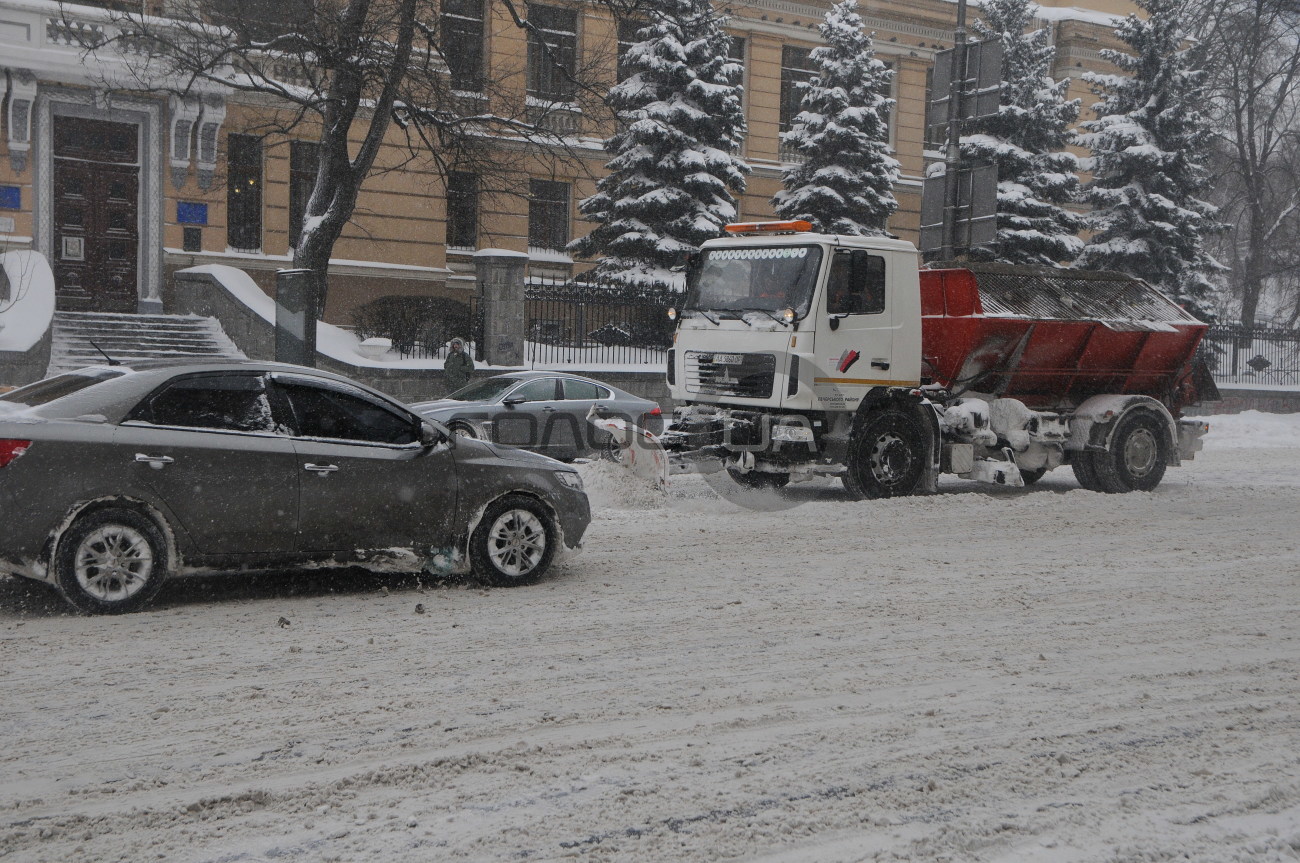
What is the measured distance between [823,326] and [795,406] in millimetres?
881

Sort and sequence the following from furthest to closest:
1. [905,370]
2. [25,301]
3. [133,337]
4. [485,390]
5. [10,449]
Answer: [133,337], [25,301], [485,390], [905,370], [10,449]

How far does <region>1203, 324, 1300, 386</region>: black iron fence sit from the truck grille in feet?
67.2

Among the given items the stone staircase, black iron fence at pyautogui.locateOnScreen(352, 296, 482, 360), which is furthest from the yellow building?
black iron fence at pyautogui.locateOnScreen(352, 296, 482, 360)

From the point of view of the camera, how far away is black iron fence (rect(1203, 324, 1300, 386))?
30.5 m

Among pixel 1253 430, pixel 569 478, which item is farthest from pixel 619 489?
pixel 1253 430

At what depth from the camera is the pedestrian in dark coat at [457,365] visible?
21031 mm

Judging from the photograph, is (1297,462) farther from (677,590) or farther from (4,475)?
(4,475)

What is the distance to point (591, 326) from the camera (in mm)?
24031

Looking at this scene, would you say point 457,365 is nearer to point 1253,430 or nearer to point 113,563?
point 113,563

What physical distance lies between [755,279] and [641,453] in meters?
2.27

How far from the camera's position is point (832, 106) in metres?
30.9

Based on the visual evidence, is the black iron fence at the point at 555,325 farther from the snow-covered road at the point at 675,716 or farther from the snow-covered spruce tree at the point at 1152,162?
the snow-covered spruce tree at the point at 1152,162

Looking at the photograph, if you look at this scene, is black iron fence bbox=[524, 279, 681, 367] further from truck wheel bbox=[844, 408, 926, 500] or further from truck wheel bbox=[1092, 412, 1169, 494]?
truck wheel bbox=[1092, 412, 1169, 494]

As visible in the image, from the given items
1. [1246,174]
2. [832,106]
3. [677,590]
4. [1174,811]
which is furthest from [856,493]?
[1246,174]
